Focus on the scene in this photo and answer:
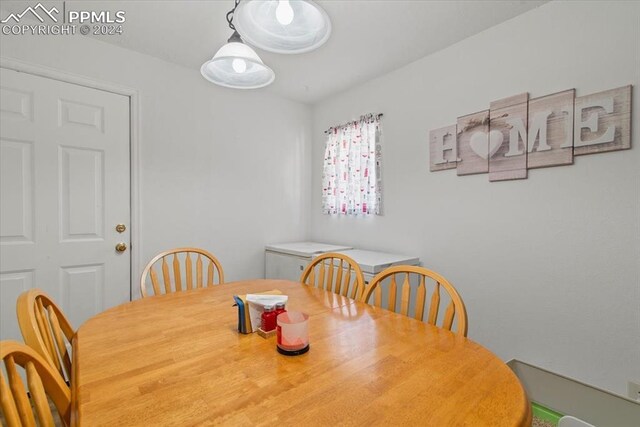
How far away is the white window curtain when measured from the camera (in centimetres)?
279

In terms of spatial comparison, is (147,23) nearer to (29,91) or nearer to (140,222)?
(29,91)

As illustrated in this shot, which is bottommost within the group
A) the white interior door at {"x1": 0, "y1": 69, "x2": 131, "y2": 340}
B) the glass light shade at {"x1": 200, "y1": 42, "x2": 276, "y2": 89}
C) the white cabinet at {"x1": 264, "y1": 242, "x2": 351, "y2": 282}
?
the white cabinet at {"x1": 264, "y1": 242, "x2": 351, "y2": 282}

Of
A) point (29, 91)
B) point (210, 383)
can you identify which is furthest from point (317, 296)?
point (29, 91)

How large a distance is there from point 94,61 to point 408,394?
2.77m

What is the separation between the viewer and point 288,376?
2.67 feet

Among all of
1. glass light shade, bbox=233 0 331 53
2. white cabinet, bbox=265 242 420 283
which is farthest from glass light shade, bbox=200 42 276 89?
white cabinet, bbox=265 242 420 283

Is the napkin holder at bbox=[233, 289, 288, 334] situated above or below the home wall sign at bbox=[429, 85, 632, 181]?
below

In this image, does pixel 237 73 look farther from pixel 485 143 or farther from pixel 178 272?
pixel 485 143

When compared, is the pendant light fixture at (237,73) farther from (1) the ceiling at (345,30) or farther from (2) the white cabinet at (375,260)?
(2) the white cabinet at (375,260)

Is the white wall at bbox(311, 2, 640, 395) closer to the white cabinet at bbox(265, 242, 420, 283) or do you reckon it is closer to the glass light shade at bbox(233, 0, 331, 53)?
the white cabinet at bbox(265, 242, 420, 283)

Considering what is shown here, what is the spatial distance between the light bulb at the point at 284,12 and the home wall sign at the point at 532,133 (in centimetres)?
156

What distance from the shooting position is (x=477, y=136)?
210 centimetres

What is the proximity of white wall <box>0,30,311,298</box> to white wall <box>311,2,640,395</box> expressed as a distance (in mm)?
1248

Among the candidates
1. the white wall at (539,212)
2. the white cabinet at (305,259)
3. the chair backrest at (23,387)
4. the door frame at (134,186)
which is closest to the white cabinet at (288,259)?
the white cabinet at (305,259)
